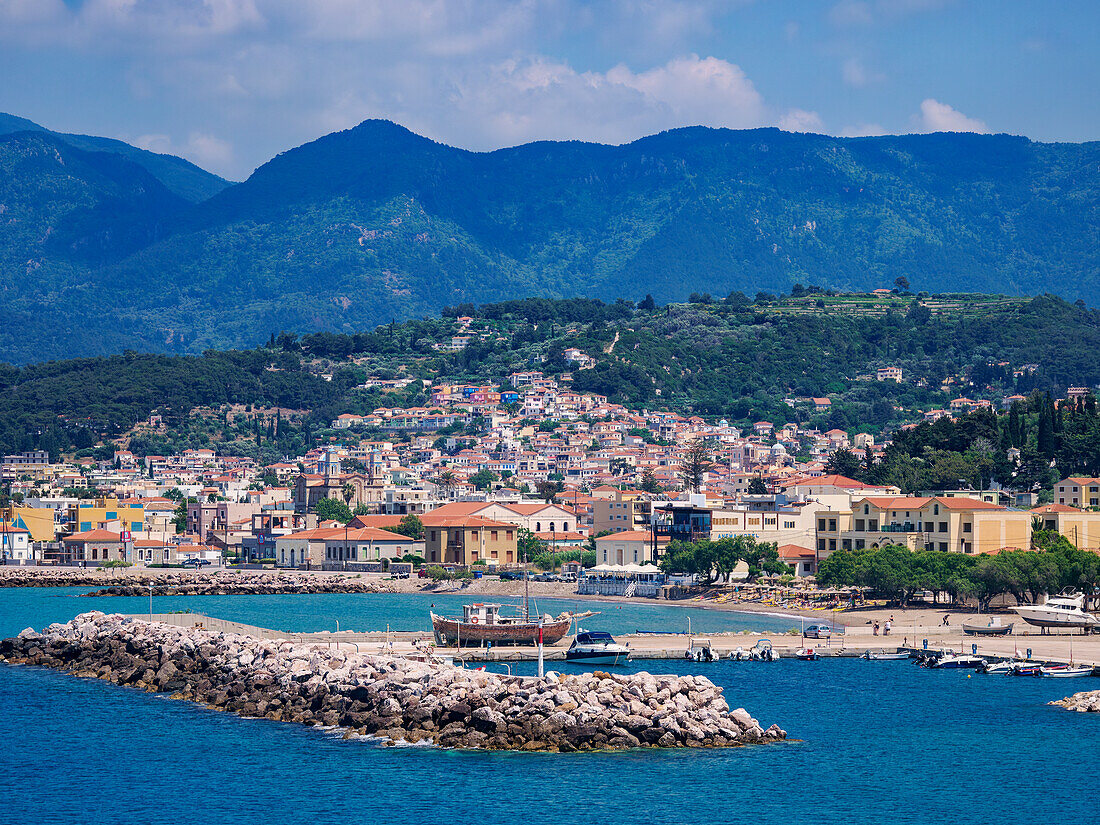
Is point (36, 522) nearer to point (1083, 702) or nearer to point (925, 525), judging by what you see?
point (925, 525)

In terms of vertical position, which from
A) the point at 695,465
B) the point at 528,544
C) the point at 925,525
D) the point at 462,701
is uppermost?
the point at 695,465

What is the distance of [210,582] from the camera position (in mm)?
96125

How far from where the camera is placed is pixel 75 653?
51.0 meters

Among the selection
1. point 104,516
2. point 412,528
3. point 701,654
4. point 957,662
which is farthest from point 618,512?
point 957,662

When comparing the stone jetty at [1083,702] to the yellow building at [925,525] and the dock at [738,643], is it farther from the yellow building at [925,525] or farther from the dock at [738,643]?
the yellow building at [925,525]

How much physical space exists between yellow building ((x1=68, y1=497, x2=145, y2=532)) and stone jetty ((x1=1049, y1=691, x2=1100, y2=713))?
3649 inches

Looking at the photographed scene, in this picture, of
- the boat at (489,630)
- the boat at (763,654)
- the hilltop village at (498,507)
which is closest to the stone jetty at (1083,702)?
the boat at (763,654)

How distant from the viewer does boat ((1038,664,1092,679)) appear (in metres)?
46.6

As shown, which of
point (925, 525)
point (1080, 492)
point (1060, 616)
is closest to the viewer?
point (1060, 616)

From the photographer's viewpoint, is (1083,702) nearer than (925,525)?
Yes

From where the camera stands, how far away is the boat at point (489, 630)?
5166 cm

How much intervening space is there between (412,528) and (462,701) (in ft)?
248

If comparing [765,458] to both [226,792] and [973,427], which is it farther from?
[226,792]

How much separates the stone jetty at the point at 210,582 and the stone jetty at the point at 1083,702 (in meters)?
58.0
